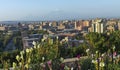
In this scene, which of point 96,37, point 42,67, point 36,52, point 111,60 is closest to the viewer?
point 42,67

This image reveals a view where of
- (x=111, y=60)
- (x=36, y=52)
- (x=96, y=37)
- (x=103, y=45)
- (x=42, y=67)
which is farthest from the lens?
(x=96, y=37)

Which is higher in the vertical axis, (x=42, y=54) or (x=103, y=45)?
(x=42, y=54)

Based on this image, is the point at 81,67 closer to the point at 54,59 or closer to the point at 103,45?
the point at 54,59

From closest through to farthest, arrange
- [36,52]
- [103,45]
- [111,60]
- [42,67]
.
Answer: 1. [42,67]
2. [36,52]
3. [111,60]
4. [103,45]

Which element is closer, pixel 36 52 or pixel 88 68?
pixel 36 52

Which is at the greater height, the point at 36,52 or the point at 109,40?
the point at 36,52

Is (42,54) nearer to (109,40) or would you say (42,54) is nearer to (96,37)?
(109,40)

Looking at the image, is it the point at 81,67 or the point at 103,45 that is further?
the point at 103,45

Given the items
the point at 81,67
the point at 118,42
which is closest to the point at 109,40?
the point at 118,42

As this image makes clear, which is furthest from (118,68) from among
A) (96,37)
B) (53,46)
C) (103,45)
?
(96,37)
